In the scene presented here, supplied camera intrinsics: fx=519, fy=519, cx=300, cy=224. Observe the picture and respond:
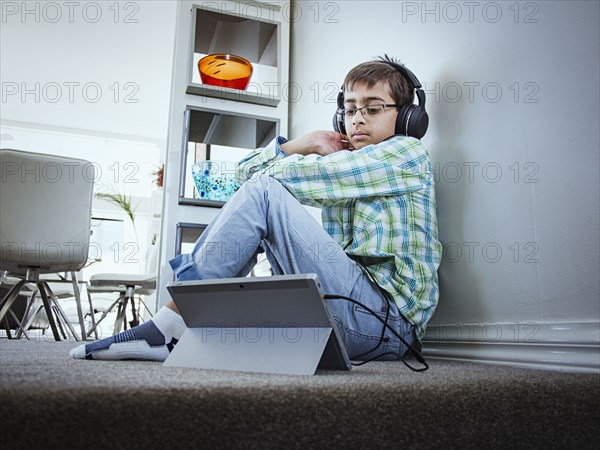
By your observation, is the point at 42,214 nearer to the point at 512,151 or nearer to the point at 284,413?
the point at 512,151

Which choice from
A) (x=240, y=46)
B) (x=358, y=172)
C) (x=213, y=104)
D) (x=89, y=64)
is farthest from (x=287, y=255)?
(x=89, y=64)

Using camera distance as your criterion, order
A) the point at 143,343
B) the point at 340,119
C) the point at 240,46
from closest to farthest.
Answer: the point at 143,343 → the point at 340,119 → the point at 240,46

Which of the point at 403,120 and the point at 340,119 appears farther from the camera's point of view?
the point at 340,119

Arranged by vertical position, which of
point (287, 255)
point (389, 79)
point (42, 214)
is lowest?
point (287, 255)

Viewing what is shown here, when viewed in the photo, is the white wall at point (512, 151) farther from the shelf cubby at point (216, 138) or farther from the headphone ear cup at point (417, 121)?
the shelf cubby at point (216, 138)

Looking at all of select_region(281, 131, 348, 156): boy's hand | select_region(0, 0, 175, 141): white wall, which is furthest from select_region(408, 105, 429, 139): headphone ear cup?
select_region(0, 0, 175, 141): white wall

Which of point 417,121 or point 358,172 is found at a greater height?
point 417,121

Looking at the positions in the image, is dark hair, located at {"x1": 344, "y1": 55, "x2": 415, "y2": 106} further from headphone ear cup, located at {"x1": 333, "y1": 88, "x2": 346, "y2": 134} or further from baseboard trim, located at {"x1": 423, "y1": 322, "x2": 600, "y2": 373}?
baseboard trim, located at {"x1": 423, "y1": 322, "x2": 600, "y2": 373}

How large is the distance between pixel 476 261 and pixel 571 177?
306mm

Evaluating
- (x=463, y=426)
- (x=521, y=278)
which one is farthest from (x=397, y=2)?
(x=463, y=426)

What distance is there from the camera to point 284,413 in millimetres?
514

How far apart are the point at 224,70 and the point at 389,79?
973 mm

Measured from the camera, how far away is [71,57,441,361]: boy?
959mm

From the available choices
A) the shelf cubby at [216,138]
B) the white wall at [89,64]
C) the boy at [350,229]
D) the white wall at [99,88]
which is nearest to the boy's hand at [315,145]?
the boy at [350,229]
